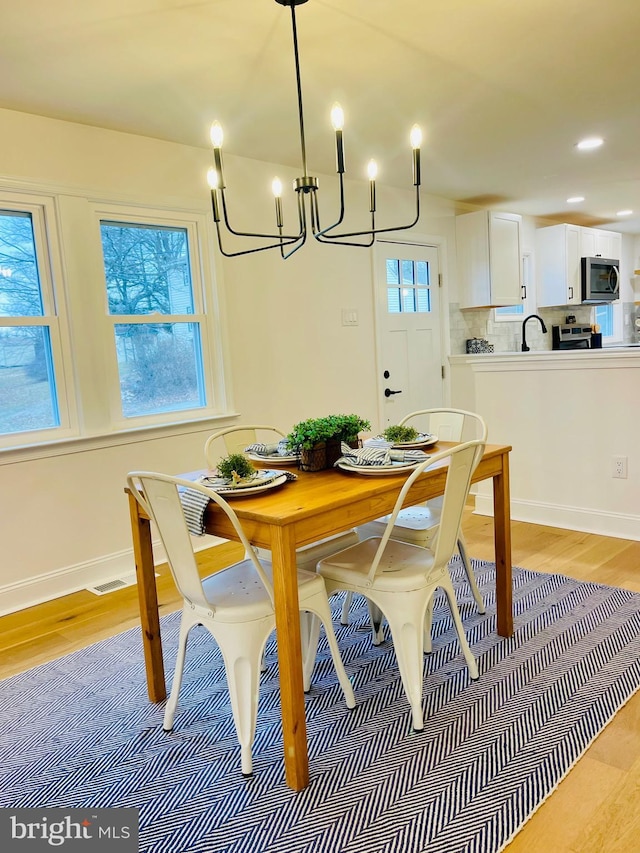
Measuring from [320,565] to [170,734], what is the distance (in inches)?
27.7

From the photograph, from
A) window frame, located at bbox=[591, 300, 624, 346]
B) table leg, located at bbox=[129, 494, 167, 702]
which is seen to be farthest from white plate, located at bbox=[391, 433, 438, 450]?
window frame, located at bbox=[591, 300, 624, 346]

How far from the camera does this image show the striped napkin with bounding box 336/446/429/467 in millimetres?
2094

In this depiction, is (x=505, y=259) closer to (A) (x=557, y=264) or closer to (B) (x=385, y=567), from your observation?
(A) (x=557, y=264)

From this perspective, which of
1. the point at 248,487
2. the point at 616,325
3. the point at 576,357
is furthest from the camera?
the point at 616,325

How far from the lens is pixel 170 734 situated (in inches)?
78.0

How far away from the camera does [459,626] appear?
2123 millimetres

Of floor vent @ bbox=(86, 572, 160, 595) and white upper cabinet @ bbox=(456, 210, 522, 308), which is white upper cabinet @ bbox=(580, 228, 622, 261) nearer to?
white upper cabinet @ bbox=(456, 210, 522, 308)

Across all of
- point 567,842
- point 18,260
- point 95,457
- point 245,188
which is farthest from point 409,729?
point 245,188

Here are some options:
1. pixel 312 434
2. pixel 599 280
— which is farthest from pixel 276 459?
pixel 599 280

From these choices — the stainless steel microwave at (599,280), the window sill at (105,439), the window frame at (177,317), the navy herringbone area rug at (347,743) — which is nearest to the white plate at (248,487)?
the navy herringbone area rug at (347,743)

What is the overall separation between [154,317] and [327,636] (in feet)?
7.43

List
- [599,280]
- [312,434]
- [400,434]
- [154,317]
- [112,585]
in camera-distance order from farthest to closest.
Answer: [599,280] → [154,317] → [112,585] → [400,434] → [312,434]

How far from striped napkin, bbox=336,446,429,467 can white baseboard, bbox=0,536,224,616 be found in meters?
1.17

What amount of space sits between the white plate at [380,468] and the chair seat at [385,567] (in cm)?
30
